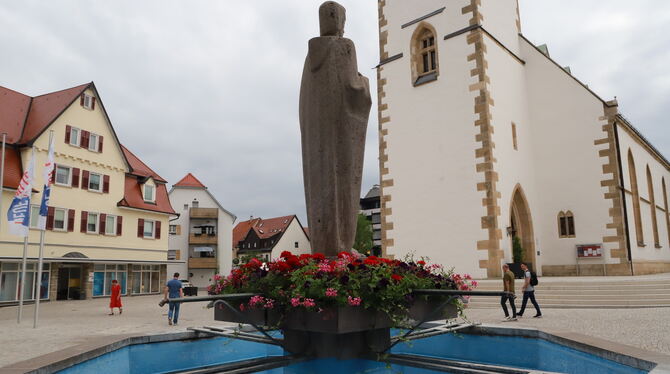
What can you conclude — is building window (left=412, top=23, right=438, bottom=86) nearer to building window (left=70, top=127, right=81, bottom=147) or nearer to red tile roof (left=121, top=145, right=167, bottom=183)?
building window (left=70, top=127, right=81, bottom=147)

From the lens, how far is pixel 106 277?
32.8m

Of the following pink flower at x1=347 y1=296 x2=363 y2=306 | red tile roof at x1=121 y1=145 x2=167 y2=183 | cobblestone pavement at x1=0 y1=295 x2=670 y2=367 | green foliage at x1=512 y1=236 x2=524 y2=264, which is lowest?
cobblestone pavement at x1=0 y1=295 x2=670 y2=367

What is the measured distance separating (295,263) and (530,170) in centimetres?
2162

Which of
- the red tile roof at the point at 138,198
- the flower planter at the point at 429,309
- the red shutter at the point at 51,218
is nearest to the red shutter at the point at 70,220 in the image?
the red shutter at the point at 51,218

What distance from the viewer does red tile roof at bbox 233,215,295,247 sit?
66.2 meters

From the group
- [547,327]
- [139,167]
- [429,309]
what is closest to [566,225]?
[547,327]

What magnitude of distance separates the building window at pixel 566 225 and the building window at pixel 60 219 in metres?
26.7

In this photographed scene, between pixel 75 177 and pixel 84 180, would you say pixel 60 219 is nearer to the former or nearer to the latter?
pixel 75 177

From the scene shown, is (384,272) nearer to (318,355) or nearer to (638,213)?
(318,355)

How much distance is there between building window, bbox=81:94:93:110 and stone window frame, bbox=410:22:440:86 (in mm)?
20781

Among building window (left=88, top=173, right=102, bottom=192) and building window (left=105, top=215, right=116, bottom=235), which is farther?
building window (left=105, top=215, right=116, bottom=235)

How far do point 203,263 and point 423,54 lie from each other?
38.2m

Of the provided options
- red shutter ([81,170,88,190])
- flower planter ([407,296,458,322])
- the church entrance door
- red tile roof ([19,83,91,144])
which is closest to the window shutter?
red shutter ([81,170,88,190])

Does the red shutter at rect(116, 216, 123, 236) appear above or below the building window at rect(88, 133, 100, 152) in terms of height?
below
